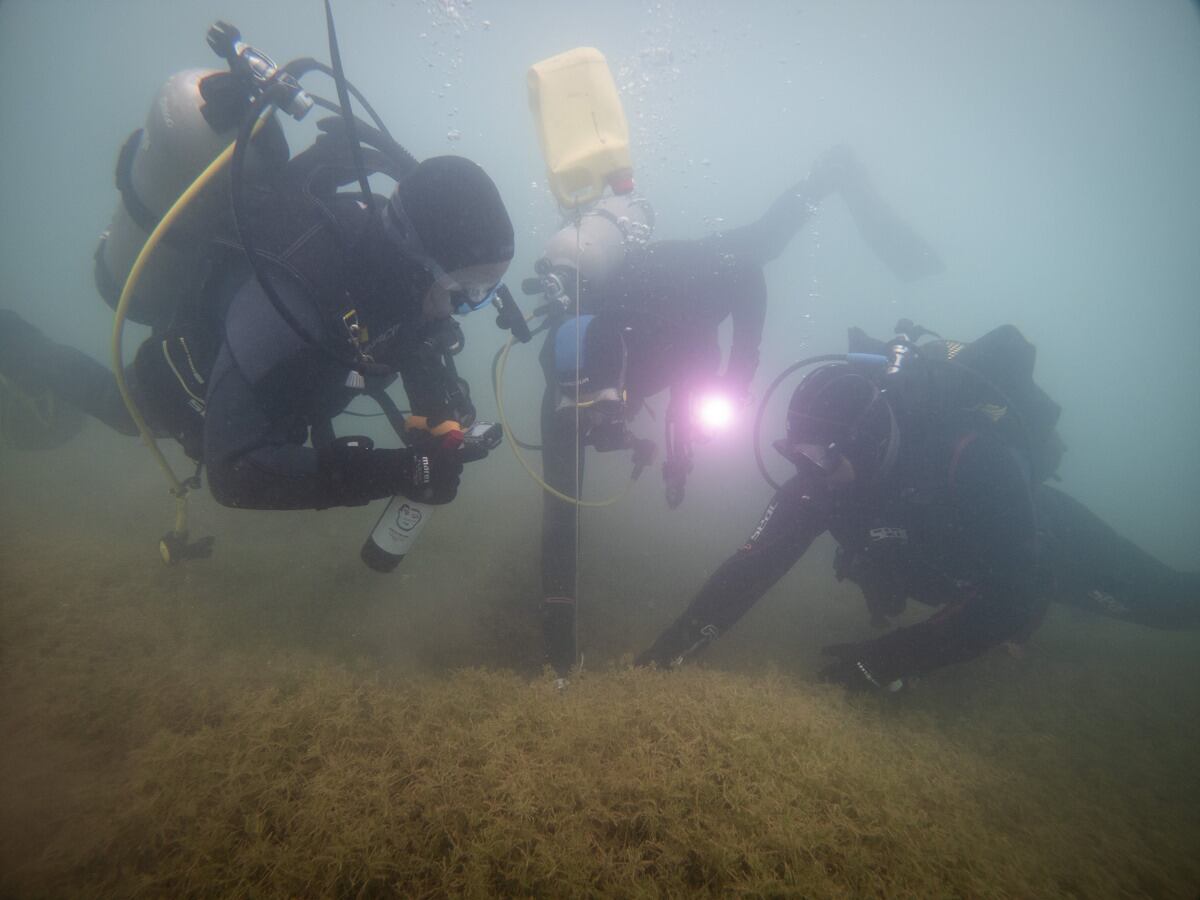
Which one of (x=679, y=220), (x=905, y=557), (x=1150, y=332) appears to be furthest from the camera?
(x=1150, y=332)

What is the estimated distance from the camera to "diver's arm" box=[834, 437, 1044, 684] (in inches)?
145

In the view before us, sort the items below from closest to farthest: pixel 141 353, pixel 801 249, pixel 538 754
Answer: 1. pixel 538 754
2. pixel 141 353
3. pixel 801 249

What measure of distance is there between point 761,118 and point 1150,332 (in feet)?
265

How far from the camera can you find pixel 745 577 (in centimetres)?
430

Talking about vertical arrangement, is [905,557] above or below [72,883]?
above

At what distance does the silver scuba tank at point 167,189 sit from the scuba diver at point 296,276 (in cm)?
1

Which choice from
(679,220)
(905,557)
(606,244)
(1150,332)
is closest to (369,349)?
(606,244)

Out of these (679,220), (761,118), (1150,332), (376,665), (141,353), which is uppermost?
(761,118)

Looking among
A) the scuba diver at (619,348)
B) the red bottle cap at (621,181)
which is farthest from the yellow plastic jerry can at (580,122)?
the scuba diver at (619,348)

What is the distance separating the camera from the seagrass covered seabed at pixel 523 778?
5.59ft

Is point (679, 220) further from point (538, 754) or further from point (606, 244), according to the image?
point (538, 754)

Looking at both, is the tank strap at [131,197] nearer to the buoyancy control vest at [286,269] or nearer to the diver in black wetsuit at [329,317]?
the buoyancy control vest at [286,269]

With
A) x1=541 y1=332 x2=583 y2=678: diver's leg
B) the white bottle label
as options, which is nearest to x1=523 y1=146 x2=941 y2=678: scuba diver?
x1=541 y1=332 x2=583 y2=678: diver's leg

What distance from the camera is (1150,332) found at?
271 feet
